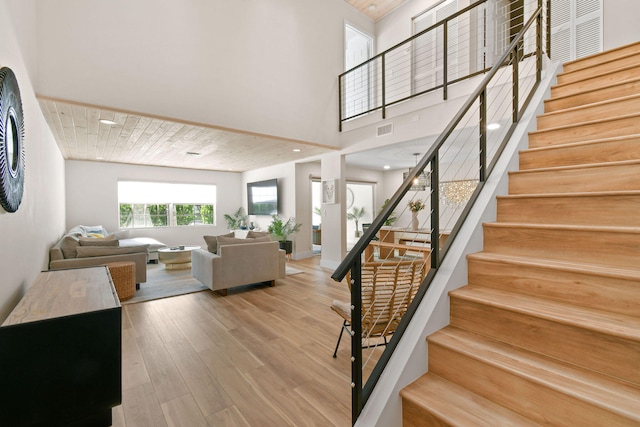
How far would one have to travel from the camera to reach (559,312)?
1.28 meters

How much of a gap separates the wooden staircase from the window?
27.5 feet

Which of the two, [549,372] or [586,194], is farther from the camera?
[586,194]

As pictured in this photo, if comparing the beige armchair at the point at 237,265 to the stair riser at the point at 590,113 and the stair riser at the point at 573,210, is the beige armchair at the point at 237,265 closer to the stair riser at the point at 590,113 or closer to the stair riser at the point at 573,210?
the stair riser at the point at 573,210

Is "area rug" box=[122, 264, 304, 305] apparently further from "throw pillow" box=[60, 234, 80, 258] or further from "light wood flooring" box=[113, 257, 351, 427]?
"throw pillow" box=[60, 234, 80, 258]

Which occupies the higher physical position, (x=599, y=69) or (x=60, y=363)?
(x=599, y=69)

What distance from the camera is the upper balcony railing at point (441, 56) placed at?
4.96 meters

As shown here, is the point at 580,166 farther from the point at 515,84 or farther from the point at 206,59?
the point at 206,59

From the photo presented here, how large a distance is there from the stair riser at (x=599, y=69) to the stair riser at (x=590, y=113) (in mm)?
654

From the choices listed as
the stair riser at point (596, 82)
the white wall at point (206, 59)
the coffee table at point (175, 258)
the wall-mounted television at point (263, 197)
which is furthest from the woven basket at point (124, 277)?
the stair riser at point (596, 82)

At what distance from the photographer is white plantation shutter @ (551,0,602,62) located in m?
3.86

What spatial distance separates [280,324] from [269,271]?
1.62m

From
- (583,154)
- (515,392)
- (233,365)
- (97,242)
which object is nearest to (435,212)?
(515,392)

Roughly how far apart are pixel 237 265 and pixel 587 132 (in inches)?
164

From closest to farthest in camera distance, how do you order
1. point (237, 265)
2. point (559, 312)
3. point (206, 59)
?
point (559, 312)
point (206, 59)
point (237, 265)
